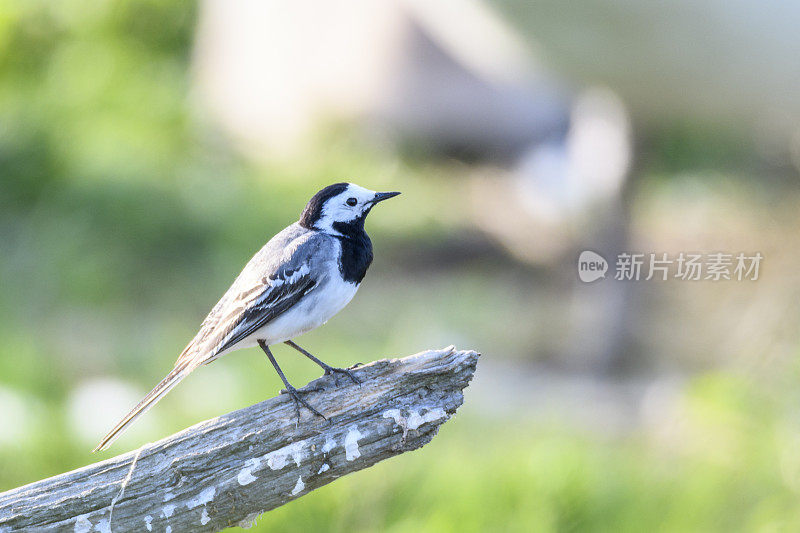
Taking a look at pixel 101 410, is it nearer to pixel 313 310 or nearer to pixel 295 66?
pixel 313 310

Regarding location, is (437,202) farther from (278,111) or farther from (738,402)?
(738,402)

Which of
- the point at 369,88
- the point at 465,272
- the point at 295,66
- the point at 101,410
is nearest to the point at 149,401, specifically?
the point at 101,410

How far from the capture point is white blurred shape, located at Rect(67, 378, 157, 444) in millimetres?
1568

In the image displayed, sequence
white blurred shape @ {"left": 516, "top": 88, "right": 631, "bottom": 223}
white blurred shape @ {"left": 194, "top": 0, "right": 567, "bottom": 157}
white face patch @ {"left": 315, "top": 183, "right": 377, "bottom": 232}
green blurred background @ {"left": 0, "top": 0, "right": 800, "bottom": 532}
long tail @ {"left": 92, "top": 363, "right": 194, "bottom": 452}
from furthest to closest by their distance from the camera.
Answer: white blurred shape @ {"left": 194, "top": 0, "right": 567, "bottom": 157}
white blurred shape @ {"left": 516, "top": 88, "right": 631, "bottom": 223}
green blurred background @ {"left": 0, "top": 0, "right": 800, "bottom": 532}
white face patch @ {"left": 315, "top": 183, "right": 377, "bottom": 232}
long tail @ {"left": 92, "top": 363, "right": 194, "bottom": 452}

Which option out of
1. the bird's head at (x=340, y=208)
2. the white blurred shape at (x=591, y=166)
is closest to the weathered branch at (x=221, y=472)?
the bird's head at (x=340, y=208)

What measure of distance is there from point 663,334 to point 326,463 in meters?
2.50

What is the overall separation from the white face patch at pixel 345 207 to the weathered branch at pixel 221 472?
0.49 ft

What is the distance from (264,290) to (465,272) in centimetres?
244

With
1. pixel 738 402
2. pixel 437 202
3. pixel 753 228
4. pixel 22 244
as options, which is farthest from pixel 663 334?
pixel 22 244

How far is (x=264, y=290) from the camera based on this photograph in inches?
31.8

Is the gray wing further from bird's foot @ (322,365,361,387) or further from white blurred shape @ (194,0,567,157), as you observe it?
white blurred shape @ (194,0,567,157)

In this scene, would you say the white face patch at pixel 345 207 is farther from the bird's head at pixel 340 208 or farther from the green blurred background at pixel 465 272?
the green blurred background at pixel 465 272

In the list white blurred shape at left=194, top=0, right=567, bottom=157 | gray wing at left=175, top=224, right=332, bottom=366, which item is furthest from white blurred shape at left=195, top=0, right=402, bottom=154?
gray wing at left=175, top=224, right=332, bottom=366

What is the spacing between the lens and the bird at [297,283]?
0.78m
